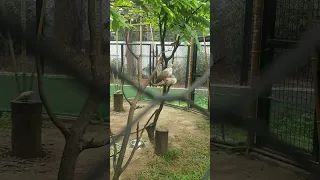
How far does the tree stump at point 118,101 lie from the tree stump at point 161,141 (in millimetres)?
152

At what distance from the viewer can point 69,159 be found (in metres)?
0.78

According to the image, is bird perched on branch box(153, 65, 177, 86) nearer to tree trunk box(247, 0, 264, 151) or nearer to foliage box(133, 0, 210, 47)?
foliage box(133, 0, 210, 47)

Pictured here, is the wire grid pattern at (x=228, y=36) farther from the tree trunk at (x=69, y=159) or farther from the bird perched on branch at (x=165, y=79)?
the tree trunk at (x=69, y=159)

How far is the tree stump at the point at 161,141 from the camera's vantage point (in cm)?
115

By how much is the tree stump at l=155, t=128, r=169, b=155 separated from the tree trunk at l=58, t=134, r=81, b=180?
16.2 inches

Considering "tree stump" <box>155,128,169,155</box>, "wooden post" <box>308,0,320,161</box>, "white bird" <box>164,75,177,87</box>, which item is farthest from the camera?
"tree stump" <box>155,128,169,155</box>

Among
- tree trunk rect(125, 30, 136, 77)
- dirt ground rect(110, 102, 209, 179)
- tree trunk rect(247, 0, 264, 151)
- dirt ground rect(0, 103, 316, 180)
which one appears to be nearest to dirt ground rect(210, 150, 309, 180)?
dirt ground rect(0, 103, 316, 180)

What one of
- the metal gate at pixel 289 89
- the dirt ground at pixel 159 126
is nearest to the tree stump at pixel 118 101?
the dirt ground at pixel 159 126

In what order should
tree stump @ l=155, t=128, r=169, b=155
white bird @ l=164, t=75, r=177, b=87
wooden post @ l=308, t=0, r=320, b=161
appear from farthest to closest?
tree stump @ l=155, t=128, r=169, b=155 → white bird @ l=164, t=75, r=177, b=87 → wooden post @ l=308, t=0, r=320, b=161

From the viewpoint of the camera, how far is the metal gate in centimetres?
72

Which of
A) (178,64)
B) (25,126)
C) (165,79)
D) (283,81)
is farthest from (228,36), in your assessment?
(25,126)

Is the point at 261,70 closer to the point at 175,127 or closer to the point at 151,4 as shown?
the point at 151,4

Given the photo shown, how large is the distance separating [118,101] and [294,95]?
20.9 inches

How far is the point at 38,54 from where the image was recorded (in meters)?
0.74
